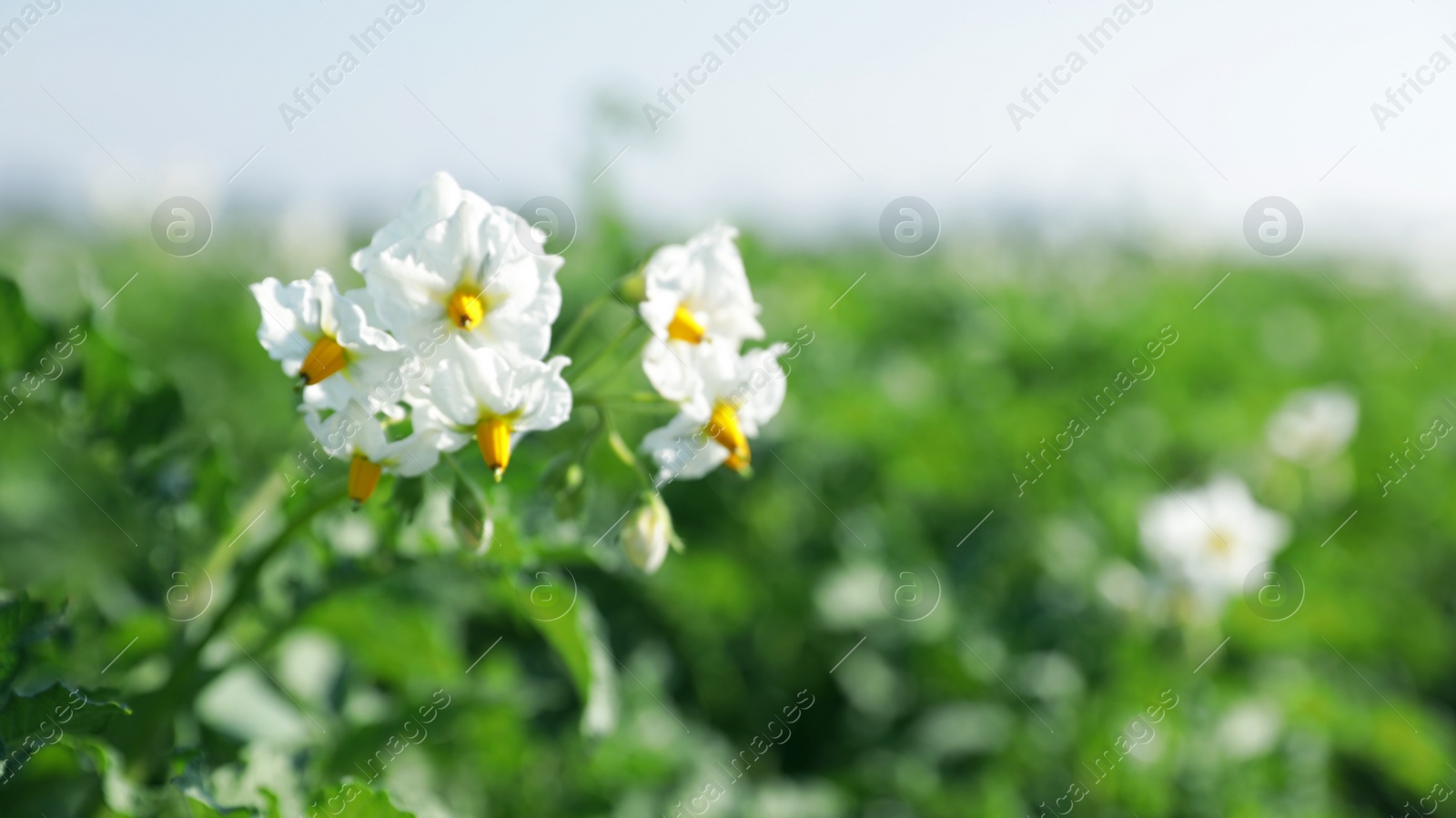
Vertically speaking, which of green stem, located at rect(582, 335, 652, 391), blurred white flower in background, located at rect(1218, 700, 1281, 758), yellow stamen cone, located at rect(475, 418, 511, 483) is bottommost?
blurred white flower in background, located at rect(1218, 700, 1281, 758)

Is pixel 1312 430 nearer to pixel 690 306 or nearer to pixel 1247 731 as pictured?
pixel 1247 731

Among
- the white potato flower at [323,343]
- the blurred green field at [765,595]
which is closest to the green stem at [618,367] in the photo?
the blurred green field at [765,595]

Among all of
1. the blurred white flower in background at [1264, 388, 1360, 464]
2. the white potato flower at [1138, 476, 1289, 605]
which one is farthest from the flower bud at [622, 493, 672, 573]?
the blurred white flower in background at [1264, 388, 1360, 464]

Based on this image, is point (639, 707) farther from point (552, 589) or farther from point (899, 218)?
point (899, 218)

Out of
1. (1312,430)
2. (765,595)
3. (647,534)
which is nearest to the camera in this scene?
(647,534)

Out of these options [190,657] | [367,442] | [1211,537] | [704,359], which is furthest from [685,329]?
[1211,537]

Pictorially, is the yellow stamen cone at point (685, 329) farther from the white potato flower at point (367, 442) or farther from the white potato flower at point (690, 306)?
the white potato flower at point (367, 442)

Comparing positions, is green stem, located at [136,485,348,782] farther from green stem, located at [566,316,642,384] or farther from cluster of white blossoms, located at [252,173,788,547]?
green stem, located at [566,316,642,384]
